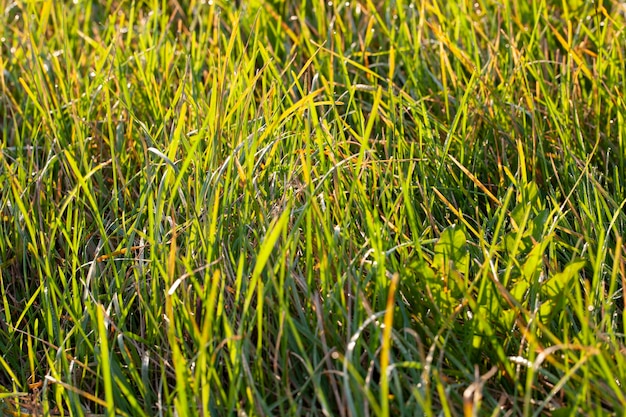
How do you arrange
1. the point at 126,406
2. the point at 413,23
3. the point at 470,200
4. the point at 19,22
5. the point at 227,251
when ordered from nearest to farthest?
the point at 126,406 → the point at 227,251 → the point at 470,200 → the point at 413,23 → the point at 19,22

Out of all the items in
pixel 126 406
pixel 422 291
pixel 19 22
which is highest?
pixel 19 22

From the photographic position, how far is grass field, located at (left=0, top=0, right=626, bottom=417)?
1.15 m

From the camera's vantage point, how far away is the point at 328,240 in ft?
4.11

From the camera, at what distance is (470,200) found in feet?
4.98

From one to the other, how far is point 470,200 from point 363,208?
0.71ft

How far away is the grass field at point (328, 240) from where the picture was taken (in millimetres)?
1152

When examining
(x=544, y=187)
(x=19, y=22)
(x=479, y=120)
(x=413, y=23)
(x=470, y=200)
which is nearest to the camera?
(x=470, y=200)

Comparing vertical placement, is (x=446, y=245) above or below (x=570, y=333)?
above

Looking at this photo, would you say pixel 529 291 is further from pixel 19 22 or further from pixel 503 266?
pixel 19 22

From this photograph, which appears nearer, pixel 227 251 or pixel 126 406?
pixel 126 406

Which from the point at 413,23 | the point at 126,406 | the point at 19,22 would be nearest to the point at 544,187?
the point at 413,23

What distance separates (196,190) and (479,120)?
612 millimetres

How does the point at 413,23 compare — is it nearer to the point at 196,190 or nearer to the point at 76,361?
the point at 196,190

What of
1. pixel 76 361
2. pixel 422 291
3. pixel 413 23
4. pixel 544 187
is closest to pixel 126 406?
pixel 76 361
